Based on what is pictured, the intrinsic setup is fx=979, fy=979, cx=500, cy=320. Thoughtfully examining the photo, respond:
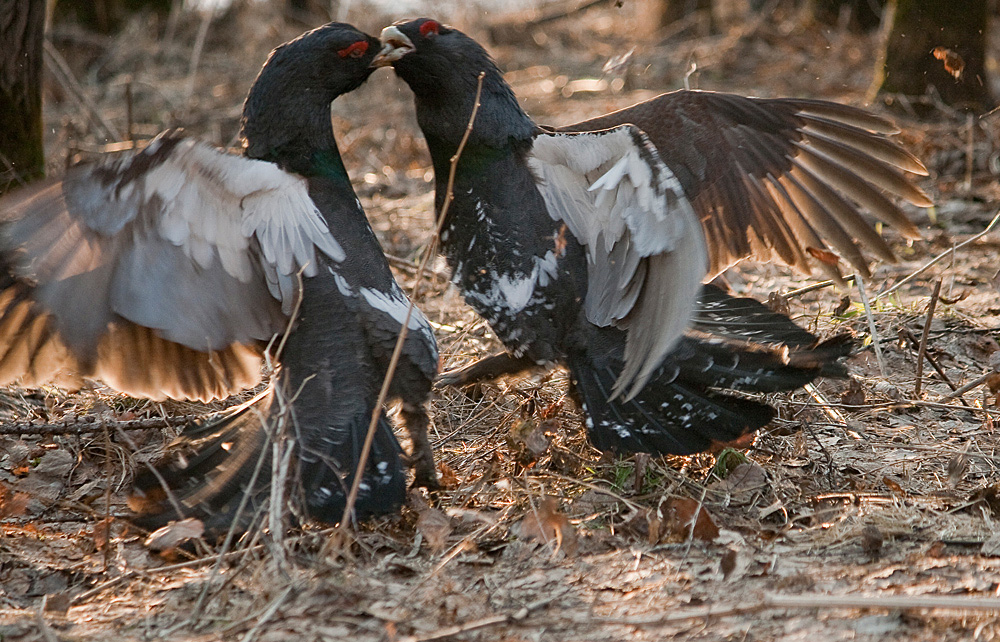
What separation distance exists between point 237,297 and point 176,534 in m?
0.80

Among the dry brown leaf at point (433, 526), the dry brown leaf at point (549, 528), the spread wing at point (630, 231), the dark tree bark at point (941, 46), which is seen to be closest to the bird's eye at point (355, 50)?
the spread wing at point (630, 231)

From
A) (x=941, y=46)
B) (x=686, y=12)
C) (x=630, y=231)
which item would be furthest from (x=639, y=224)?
(x=686, y=12)

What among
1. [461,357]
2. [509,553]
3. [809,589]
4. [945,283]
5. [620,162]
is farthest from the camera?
[945,283]

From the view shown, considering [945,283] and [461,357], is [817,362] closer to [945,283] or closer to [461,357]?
[461,357]

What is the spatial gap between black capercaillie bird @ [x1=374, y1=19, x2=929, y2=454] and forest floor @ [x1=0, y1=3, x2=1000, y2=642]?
0.89 feet

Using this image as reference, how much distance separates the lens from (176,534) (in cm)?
281

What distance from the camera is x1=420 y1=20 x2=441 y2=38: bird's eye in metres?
3.56

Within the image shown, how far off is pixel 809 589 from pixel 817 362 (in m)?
0.87

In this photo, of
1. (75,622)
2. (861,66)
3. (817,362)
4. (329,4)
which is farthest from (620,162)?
(329,4)

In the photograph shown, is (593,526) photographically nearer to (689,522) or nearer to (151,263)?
(689,522)

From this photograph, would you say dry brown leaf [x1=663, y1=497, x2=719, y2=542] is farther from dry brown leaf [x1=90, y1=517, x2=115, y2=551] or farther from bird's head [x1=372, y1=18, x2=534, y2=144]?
dry brown leaf [x1=90, y1=517, x2=115, y2=551]

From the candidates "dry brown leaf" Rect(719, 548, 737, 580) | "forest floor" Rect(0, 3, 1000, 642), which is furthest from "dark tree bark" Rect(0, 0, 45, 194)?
"dry brown leaf" Rect(719, 548, 737, 580)

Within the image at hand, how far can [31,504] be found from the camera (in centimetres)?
338

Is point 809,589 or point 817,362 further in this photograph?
point 817,362
